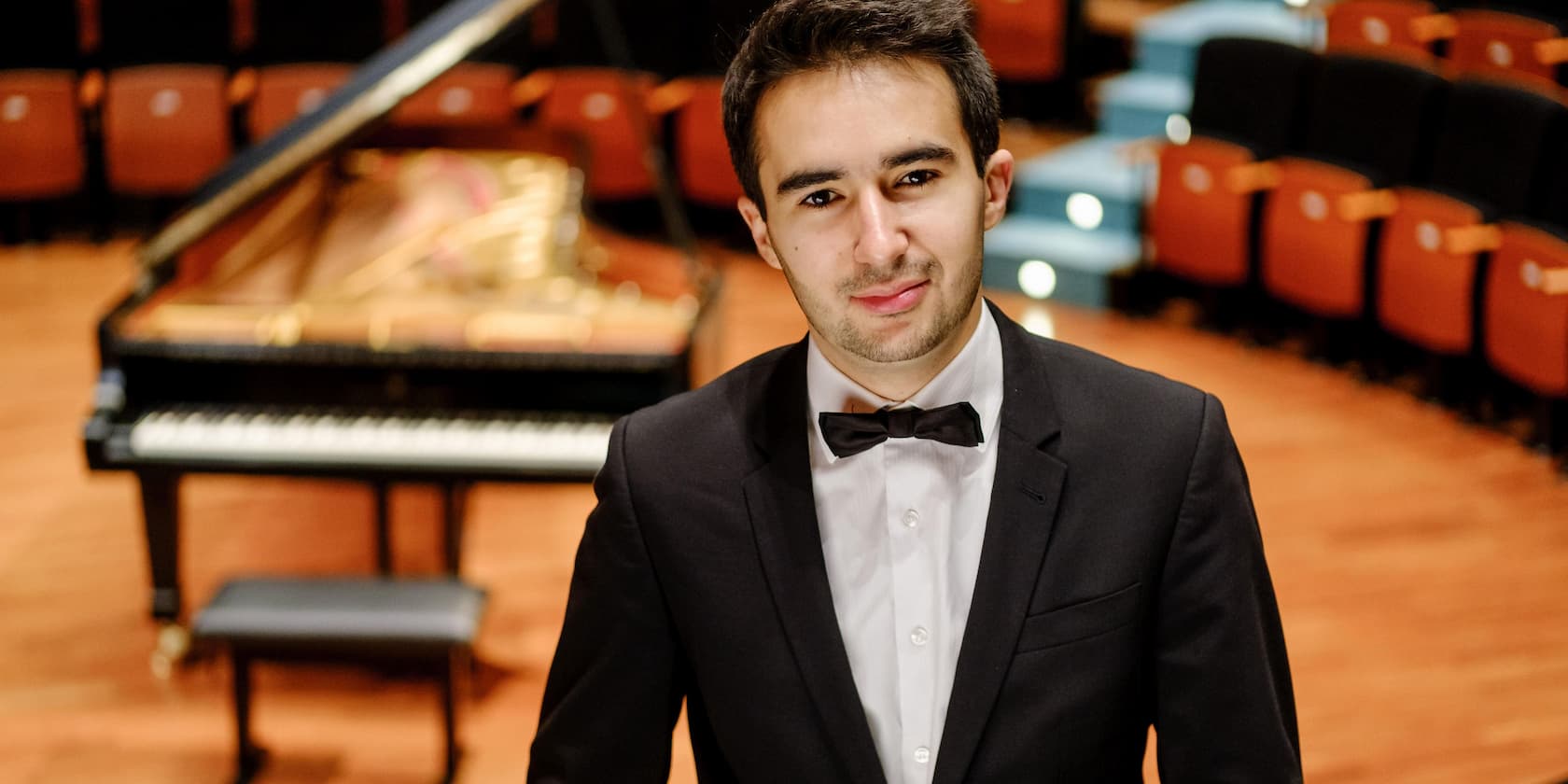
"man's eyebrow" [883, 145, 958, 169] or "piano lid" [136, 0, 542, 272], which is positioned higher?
"man's eyebrow" [883, 145, 958, 169]

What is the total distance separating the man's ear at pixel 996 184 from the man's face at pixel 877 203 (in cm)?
4

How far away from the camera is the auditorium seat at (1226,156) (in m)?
5.70

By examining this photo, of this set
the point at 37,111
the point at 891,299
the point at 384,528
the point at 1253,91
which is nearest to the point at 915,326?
the point at 891,299

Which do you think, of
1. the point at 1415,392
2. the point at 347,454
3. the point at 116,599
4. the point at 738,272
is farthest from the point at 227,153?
the point at 1415,392

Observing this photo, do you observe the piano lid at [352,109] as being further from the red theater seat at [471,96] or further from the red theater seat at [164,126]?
the red theater seat at [164,126]

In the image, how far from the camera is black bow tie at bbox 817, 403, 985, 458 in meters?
1.25

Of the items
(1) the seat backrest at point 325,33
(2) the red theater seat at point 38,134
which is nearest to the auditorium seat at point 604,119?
(1) the seat backrest at point 325,33

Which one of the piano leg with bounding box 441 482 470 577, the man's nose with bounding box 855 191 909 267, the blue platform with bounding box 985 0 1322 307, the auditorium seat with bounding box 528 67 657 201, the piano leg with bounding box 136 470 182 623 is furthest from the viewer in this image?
the auditorium seat with bounding box 528 67 657 201

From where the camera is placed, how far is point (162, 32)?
7.08 meters

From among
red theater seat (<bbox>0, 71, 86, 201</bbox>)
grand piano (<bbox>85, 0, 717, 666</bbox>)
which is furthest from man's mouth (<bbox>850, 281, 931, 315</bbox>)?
red theater seat (<bbox>0, 71, 86, 201</bbox>)

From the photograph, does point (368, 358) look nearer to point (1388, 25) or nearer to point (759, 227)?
point (759, 227)

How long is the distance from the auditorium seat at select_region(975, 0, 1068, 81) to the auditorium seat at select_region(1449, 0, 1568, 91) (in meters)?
1.72

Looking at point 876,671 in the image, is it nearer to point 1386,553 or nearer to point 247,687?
point 247,687

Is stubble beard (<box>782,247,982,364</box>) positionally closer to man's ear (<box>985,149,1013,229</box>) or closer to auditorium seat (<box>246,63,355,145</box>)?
man's ear (<box>985,149,1013,229</box>)
